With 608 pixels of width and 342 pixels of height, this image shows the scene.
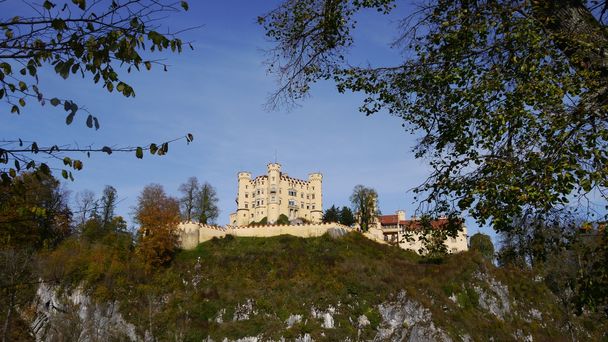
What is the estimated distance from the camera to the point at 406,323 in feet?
123

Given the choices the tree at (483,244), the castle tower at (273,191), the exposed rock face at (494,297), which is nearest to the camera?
the exposed rock face at (494,297)

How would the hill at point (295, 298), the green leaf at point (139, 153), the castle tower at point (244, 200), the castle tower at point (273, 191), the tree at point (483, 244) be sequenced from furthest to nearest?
the castle tower at point (244, 200), the castle tower at point (273, 191), the tree at point (483, 244), the hill at point (295, 298), the green leaf at point (139, 153)

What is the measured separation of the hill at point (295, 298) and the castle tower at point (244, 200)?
27.8 m

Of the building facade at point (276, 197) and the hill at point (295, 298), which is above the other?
the building facade at point (276, 197)

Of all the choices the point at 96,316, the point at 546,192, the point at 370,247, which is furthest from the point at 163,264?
the point at 546,192

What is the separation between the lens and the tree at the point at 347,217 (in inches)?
2749

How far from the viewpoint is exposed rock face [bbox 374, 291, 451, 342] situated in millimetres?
35344

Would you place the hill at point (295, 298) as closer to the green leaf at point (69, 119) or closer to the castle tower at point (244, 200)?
the castle tower at point (244, 200)

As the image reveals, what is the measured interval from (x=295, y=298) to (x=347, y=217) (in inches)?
1227

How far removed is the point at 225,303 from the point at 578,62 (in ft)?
123

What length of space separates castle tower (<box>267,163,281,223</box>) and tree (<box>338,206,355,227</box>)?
11108 millimetres

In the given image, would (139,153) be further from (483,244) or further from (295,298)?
(483,244)

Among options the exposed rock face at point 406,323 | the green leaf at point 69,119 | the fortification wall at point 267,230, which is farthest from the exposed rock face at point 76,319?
the green leaf at point 69,119

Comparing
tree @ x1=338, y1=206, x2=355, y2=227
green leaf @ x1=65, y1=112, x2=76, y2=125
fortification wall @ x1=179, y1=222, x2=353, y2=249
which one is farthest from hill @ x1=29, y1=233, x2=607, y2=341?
green leaf @ x1=65, y1=112, x2=76, y2=125
